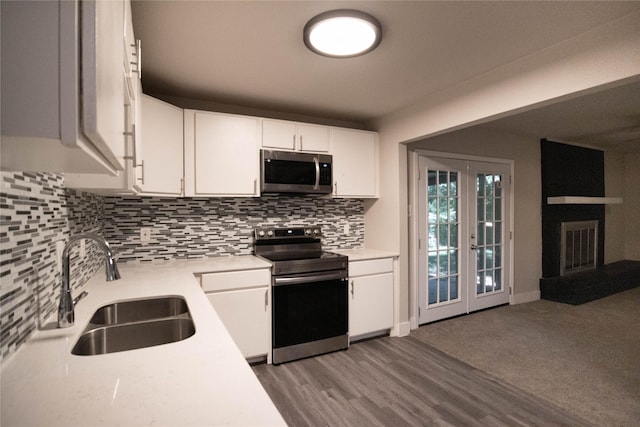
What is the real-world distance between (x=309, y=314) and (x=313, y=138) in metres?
1.62

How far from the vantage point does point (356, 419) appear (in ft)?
6.36

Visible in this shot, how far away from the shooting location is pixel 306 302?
2727 mm

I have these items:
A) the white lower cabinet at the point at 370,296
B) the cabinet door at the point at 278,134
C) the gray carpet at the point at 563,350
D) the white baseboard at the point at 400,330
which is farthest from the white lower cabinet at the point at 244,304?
the gray carpet at the point at 563,350

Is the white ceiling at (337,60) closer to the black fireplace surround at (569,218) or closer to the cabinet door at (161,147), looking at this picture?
the cabinet door at (161,147)

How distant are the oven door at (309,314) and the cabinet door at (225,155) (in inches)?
34.7

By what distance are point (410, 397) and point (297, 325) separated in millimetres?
1005

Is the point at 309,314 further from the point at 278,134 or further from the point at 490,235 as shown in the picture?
the point at 490,235

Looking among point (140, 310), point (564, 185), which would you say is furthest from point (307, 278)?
point (564, 185)

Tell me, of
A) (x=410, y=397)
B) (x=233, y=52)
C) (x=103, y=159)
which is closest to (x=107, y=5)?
(x=103, y=159)

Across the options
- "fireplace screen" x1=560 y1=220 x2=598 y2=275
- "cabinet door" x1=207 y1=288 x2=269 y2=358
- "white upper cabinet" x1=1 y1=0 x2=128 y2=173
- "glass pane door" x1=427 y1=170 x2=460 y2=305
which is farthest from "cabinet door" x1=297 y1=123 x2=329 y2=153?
"fireplace screen" x1=560 y1=220 x2=598 y2=275

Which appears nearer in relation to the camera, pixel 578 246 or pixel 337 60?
pixel 337 60

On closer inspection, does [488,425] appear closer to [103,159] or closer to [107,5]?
[103,159]

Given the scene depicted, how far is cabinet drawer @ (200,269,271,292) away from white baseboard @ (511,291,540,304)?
348cm

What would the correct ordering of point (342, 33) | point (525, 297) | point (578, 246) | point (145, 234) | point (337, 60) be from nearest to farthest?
point (342, 33) < point (337, 60) < point (145, 234) < point (525, 297) < point (578, 246)
